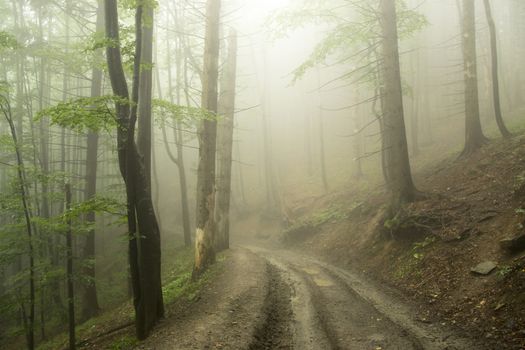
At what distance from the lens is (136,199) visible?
23.0 ft

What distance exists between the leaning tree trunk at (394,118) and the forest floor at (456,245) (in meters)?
0.66

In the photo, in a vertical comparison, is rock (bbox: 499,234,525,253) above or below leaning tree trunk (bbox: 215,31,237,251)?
below

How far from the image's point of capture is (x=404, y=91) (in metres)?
16.7

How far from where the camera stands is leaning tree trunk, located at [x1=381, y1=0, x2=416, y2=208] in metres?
10.9

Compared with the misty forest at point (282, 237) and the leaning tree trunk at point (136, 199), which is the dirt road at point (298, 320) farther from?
the leaning tree trunk at point (136, 199)

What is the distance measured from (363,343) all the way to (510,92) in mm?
26955

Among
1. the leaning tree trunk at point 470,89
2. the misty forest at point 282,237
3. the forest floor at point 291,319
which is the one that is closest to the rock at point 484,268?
the misty forest at point 282,237

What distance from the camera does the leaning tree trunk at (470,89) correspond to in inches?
517

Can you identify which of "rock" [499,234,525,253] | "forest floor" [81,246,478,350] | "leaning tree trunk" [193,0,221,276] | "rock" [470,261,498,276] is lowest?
"forest floor" [81,246,478,350]

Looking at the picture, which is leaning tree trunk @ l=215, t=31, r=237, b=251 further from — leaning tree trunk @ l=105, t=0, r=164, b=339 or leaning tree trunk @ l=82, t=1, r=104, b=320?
leaning tree trunk @ l=105, t=0, r=164, b=339

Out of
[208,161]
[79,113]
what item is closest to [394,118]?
[208,161]

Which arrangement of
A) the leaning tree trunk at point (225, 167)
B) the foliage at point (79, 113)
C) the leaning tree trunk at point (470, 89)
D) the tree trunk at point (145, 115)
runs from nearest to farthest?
the foliage at point (79, 113) → the tree trunk at point (145, 115) → the leaning tree trunk at point (470, 89) → the leaning tree trunk at point (225, 167)

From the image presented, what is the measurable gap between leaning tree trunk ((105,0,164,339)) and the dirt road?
0.58 meters

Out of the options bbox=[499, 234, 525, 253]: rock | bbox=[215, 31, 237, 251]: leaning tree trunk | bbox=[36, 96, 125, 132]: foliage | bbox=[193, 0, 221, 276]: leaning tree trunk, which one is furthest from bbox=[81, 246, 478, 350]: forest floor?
bbox=[215, 31, 237, 251]: leaning tree trunk
